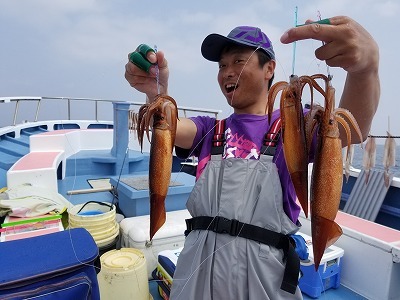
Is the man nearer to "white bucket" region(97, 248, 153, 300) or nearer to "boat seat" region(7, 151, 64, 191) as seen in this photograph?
"white bucket" region(97, 248, 153, 300)

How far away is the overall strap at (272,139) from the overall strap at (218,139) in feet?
0.95

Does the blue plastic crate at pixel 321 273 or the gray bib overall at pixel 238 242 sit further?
the blue plastic crate at pixel 321 273

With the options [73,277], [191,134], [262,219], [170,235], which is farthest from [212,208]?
[170,235]

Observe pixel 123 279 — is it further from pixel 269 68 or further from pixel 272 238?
pixel 269 68

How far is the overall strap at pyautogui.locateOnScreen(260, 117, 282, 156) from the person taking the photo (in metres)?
1.90

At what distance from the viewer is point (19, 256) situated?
87.0 inches

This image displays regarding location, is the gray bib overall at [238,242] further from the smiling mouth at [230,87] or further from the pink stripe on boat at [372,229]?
the pink stripe on boat at [372,229]

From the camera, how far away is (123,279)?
10.1ft

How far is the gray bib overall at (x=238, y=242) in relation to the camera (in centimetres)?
181

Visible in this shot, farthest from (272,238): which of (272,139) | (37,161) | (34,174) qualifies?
(37,161)

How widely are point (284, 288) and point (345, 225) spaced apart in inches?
109

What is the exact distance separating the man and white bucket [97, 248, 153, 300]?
1.16 meters

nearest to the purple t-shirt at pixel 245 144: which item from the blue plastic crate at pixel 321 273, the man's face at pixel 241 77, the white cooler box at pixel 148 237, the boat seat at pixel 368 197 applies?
the man's face at pixel 241 77

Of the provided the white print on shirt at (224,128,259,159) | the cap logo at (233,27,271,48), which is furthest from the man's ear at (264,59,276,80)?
the white print on shirt at (224,128,259,159)
